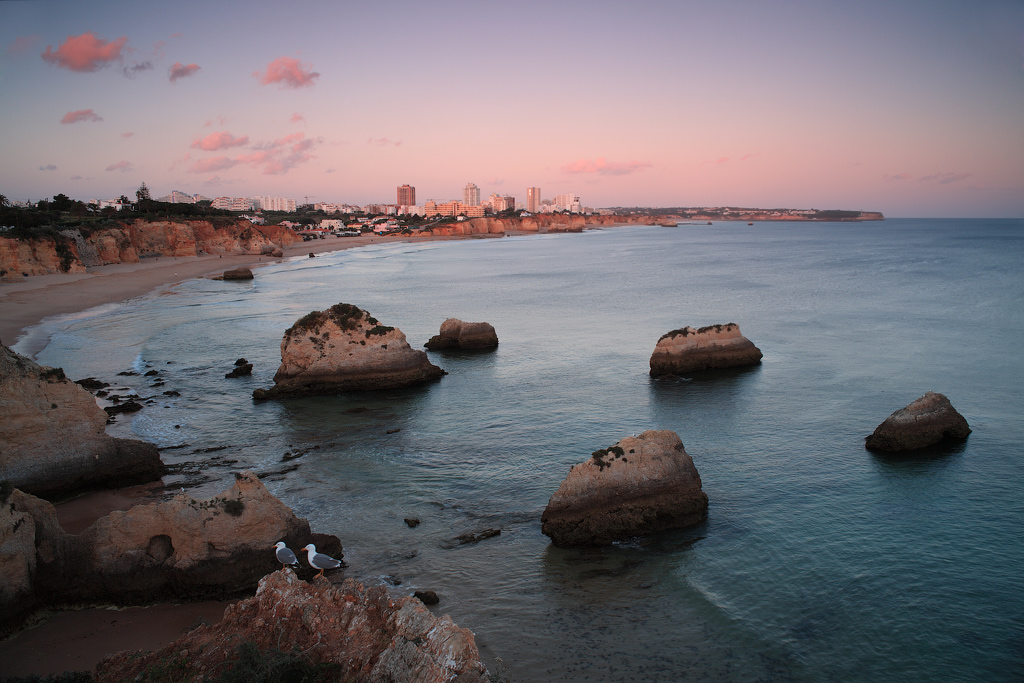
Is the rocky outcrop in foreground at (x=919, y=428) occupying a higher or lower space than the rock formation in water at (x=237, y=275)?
lower

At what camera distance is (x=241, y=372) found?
30.9 m

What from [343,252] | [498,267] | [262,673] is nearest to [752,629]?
[262,673]

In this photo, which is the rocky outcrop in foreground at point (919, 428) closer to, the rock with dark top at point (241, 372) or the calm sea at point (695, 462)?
the calm sea at point (695, 462)

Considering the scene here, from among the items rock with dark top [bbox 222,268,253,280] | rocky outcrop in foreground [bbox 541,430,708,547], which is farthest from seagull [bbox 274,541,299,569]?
rock with dark top [bbox 222,268,253,280]

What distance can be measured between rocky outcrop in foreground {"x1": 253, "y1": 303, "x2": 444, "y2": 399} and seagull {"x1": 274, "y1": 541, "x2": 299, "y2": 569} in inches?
610

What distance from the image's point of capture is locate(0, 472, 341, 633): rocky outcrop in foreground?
39.0 ft

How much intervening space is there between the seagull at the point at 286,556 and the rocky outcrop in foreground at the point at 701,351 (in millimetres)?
21572

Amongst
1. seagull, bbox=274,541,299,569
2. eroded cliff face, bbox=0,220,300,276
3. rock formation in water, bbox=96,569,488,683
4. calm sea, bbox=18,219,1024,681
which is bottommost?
calm sea, bbox=18,219,1024,681

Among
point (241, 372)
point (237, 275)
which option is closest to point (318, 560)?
point (241, 372)

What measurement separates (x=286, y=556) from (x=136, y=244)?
8268cm

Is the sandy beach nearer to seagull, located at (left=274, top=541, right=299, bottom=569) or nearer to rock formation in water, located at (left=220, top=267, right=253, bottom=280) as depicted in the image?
rock formation in water, located at (left=220, top=267, right=253, bottom=280)

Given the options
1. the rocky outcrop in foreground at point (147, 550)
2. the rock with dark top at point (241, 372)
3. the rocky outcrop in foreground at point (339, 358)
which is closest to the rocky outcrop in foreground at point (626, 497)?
the rocky outcrop in foreground at point (147, 550)

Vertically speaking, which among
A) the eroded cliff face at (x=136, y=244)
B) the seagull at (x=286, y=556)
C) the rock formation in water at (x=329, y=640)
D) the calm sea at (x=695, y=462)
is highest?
the eroded cliff face at (x=136, y=244)

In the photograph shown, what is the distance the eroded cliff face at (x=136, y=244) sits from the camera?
57969mm
